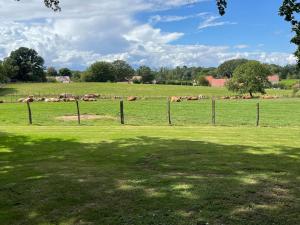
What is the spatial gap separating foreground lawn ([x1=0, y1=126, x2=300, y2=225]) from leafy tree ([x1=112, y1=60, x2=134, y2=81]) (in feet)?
513

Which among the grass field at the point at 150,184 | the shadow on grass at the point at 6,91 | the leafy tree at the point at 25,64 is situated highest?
the leafy tree at the point at 25,64

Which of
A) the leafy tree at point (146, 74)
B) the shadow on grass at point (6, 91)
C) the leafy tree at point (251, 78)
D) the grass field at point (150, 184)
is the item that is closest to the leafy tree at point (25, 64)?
the shadow on grass at point (6, 91)

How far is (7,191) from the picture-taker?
833cm

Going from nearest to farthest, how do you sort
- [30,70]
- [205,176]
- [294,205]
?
[294,205], [205,176], [30,70]

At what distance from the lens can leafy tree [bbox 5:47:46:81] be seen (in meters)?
135

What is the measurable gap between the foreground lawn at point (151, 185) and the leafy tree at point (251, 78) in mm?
65511

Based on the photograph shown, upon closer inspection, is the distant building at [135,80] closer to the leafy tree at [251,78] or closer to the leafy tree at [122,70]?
the leafy tree at [122,70]

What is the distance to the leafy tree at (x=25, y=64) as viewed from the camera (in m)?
135

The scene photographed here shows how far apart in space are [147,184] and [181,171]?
72.9 inches

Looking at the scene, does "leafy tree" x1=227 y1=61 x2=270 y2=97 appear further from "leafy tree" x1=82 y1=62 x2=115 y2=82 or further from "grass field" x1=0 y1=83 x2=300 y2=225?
"leafy tree" x1=82 y1=62 x2=115 y2=82

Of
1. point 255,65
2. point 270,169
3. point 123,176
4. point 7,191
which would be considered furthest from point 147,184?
point 255,65

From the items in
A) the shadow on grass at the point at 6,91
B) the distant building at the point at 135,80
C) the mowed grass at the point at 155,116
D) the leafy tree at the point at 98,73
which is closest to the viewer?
the mowed grass at the point at 155,116

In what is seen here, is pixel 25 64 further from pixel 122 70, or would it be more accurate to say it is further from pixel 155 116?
pixel 155 116

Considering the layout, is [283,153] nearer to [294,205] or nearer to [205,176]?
[205,176]
